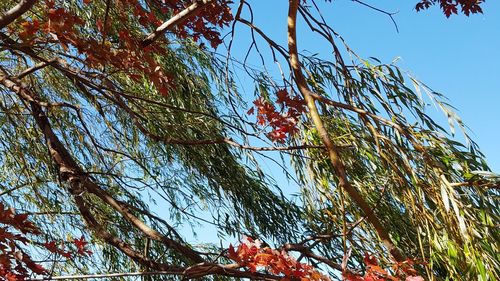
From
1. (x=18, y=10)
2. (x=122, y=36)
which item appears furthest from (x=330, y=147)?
(x=122, y=36)

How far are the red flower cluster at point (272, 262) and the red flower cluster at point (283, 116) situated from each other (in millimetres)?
693

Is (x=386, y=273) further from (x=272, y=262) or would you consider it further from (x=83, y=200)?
(x=83, y=200)

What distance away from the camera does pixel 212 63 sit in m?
3.45

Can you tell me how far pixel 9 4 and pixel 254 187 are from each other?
64.7 inches

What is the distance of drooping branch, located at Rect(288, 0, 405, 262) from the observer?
151cm

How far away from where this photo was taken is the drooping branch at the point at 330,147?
151cm

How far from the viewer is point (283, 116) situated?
8.32ft

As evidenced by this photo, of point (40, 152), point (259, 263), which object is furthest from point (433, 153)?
point (40, 152)

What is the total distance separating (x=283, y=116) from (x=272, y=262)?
913 mm

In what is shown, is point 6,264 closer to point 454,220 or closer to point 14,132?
point 454,220

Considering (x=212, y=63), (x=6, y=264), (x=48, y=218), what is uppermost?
(x=212, y=63)

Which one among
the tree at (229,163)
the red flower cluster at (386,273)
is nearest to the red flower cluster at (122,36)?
the tree at (229,163)

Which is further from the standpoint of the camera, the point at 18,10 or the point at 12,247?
the point at 12,247

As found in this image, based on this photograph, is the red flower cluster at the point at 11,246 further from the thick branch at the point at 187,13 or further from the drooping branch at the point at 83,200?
the thick branch at the point at 187,13
